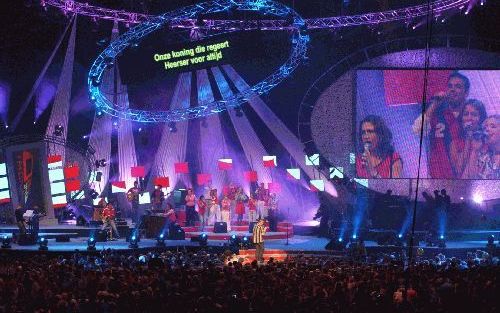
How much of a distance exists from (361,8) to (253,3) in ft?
21.5

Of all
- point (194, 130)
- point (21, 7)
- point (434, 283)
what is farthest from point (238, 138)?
point (434, 283)

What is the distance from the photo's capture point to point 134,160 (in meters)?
32.6

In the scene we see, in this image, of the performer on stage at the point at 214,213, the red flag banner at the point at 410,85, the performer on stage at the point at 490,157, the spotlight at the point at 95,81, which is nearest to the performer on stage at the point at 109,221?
the performer on stage at the point at 214,213

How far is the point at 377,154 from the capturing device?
2938 cm

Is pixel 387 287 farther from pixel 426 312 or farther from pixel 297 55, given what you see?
pixel 297 55

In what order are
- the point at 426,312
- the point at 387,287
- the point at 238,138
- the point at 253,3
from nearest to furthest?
the point at 426,312 < the point at 387,287 < the point at 253,3 < the point at 238,138

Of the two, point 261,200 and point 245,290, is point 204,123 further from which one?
point 245,290

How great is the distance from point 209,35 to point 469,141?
35.9 feet

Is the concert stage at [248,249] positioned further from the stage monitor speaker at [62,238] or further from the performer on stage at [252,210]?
the performer on stage at [252,210]

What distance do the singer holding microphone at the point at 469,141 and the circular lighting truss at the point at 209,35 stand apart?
677 cm

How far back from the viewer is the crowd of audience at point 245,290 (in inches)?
425

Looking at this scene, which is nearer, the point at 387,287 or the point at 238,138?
the point at 387,287

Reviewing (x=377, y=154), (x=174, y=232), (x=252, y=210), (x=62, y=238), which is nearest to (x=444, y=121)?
(x=377, y=154)

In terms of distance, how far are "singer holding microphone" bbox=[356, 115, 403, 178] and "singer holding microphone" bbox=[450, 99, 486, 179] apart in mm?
2212
